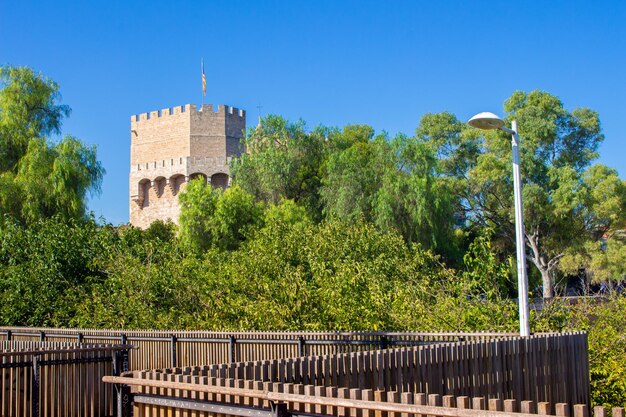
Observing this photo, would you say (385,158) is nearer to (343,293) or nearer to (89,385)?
(343,293)

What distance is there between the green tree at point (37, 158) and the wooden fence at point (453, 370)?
28.8 m

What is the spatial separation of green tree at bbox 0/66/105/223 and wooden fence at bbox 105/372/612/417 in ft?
98.7

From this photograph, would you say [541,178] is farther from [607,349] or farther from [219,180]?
[607,349]

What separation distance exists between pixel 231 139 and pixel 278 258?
42.5m

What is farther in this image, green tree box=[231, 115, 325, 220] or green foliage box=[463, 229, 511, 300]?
green tree box=[231, 115, 325, 220]

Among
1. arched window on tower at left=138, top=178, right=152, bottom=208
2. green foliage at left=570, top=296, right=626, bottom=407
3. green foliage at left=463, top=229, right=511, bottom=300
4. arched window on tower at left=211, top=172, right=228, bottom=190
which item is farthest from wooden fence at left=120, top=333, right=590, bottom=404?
Answer: arched window on tower at left=138, top=178, right=152, bottom=208

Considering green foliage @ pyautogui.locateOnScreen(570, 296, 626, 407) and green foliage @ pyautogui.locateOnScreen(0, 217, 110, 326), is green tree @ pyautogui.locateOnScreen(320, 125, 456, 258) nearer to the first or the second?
green foliage @ pyautogui.locateOnScreen(0, 217, 110, 326)

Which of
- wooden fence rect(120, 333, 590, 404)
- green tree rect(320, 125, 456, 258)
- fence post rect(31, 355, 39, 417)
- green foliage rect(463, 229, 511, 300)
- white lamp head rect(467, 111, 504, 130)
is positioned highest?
green tree rect(320, 125, 456, 258)

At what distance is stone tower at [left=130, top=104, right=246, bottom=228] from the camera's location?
61000 mm

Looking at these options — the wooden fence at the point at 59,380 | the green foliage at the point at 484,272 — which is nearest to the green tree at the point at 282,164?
the green foliage at the point at 484,272

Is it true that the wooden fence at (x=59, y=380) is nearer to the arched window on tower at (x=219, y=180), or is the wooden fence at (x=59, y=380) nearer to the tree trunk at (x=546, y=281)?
the tree trunk at (x=546, y=281)

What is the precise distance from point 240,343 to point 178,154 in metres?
52.2

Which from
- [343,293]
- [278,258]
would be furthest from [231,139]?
[343,293]

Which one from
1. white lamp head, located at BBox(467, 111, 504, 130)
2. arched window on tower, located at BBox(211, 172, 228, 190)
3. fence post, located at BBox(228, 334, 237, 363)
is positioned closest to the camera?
white lamp head, located at BBox(467, 111, 504, 130)
